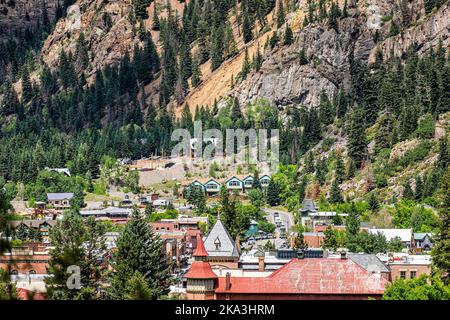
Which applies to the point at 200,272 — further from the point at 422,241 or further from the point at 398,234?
the point at 398,234

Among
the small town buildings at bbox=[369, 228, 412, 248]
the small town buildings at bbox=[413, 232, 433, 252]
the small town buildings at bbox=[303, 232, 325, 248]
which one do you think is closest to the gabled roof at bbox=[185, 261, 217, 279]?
the small town buildings at bbox=[303, 232, 325, 248]

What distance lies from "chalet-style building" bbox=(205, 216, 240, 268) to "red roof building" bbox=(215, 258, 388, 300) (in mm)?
22484

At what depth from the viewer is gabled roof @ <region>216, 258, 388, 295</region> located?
6919 centimetres

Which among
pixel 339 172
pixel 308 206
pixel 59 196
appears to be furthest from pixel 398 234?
pixel 59 196

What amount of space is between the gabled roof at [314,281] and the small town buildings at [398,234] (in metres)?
53.0

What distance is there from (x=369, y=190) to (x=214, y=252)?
5829 cm

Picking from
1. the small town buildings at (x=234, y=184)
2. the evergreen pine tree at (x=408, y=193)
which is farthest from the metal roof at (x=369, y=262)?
the small town buildings at (x=234, y=184)

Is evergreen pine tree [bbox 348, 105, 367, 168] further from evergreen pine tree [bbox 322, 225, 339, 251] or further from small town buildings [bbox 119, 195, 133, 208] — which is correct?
evergreen pine tree [bbox 322, 225, 339, 251]

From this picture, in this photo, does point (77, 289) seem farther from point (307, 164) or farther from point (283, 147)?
point (283, 147)

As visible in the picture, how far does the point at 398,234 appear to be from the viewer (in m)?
127

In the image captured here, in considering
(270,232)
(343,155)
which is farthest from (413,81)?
(270,232)

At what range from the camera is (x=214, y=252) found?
9788 cm
